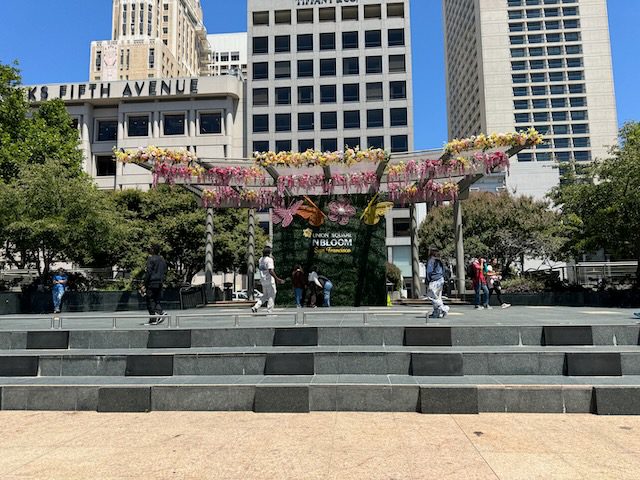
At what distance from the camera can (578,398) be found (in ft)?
20.6

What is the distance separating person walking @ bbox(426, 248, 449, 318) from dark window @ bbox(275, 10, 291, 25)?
53393 mm

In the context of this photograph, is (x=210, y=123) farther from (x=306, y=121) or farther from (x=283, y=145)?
(x=306, y=121)

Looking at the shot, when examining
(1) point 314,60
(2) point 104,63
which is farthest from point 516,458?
(2) point 104,63

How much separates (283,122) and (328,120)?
16.8 ft

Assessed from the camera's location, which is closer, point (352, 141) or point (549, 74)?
point (352, 141)

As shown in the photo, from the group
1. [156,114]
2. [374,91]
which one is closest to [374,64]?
[374,91]

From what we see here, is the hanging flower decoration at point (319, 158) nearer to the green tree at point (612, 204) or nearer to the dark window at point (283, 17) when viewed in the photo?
the green tree at point (612, 204)

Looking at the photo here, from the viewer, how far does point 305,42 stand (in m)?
56.2

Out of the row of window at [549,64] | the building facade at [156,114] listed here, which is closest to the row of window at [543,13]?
the row of window at [549,64]

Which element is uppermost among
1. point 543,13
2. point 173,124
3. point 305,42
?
point 543,13

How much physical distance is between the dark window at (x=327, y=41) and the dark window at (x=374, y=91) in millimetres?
6629

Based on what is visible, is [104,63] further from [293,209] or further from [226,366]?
[226,366]

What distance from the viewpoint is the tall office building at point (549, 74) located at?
8412 cm

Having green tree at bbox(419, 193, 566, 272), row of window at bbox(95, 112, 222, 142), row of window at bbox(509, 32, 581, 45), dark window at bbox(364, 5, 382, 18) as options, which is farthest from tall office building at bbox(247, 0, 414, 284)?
row of window at bbox(509, 32, 581, 45)
